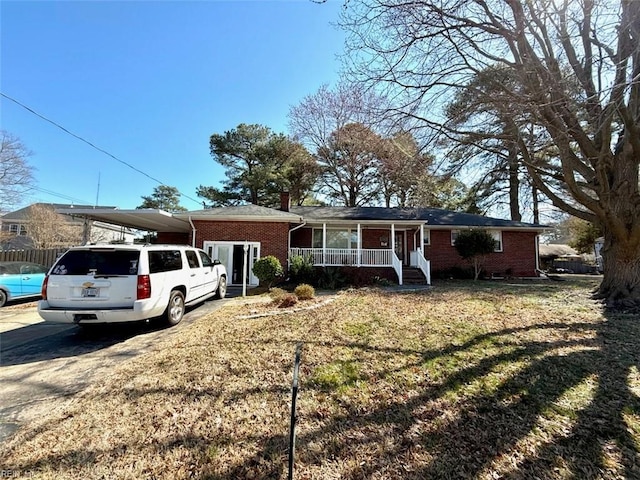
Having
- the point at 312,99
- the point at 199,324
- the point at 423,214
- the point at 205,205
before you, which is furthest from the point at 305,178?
the point at 199,324

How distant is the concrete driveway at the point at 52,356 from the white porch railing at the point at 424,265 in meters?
9.98

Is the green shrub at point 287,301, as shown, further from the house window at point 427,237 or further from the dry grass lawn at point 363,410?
the house window at point 427,237

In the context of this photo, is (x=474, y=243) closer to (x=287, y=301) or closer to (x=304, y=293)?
(x=304, y=293)

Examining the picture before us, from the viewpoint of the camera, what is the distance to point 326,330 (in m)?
5.74

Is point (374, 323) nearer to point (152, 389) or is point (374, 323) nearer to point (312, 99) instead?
point (152, 389)

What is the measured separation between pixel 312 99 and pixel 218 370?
2425 cm

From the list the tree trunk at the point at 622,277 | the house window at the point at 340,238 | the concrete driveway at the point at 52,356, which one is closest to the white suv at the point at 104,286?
the concrete driveway at the point at 52,356

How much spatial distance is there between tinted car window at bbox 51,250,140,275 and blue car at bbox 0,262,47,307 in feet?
19.2

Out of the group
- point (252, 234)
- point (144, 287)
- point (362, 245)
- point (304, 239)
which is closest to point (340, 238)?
point (362, 245)

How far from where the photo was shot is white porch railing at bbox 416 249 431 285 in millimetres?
13742

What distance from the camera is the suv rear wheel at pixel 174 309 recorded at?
6379 mm

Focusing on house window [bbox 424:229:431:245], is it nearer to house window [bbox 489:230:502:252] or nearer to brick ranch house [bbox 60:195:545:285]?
brick ranch house [bbox 60:195:545:285]

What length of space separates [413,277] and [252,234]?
778 cm

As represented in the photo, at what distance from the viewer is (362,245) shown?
1677cm
